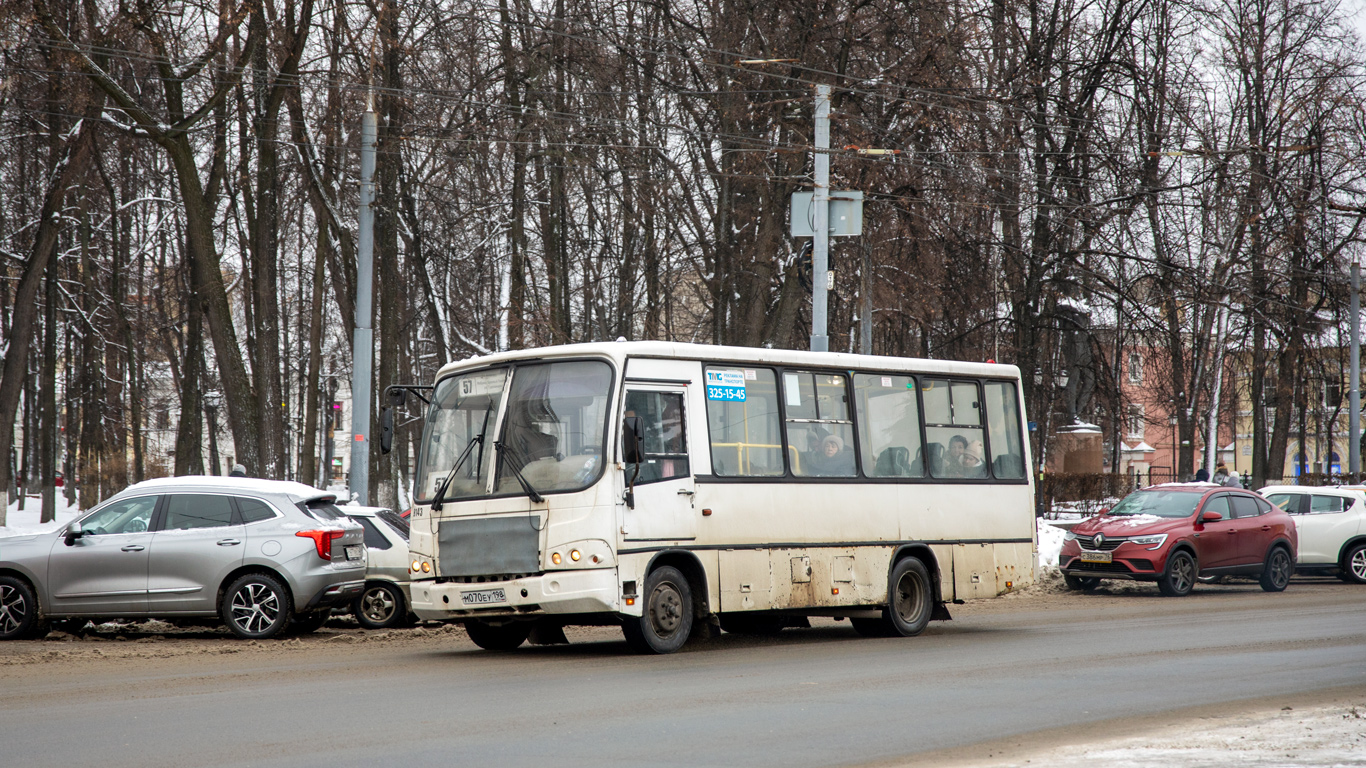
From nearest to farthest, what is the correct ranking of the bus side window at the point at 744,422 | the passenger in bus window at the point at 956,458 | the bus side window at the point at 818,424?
the bus side window at the point at 744,422 → the bus side window at the point at 818,424 → the passenger in bus window at the point at 956,458

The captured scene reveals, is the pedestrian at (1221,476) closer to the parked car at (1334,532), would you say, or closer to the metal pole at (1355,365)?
the parked car at (1334,532)

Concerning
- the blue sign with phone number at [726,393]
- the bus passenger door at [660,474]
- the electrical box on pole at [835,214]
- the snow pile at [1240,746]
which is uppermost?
the electrical box on pole at [835,214]

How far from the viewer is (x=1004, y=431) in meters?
16.0

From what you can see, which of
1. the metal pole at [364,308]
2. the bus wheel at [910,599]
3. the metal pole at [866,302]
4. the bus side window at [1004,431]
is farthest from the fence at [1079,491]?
the bus wheel at [910,599]

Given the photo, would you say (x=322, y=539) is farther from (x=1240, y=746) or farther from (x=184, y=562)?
(x=1240, y=746)

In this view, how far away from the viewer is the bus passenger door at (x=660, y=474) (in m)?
12.3

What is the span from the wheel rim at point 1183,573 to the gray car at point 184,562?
1280cm

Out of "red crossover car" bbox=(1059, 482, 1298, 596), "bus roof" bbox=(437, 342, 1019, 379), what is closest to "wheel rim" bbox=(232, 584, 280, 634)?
"bus roof" bbox=(437, 342, 1019, 379)

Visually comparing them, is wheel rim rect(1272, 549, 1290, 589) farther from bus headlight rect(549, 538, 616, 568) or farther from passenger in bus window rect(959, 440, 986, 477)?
bus headlight rect(549, 538, 616, 568)

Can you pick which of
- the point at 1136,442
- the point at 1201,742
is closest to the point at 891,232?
the point at 1201,742

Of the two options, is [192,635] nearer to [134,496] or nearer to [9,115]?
[134,496]

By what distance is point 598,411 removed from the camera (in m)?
12.3

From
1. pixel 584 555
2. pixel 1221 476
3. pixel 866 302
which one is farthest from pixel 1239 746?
pixel 1221 476

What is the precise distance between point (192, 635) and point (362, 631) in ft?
5.94
